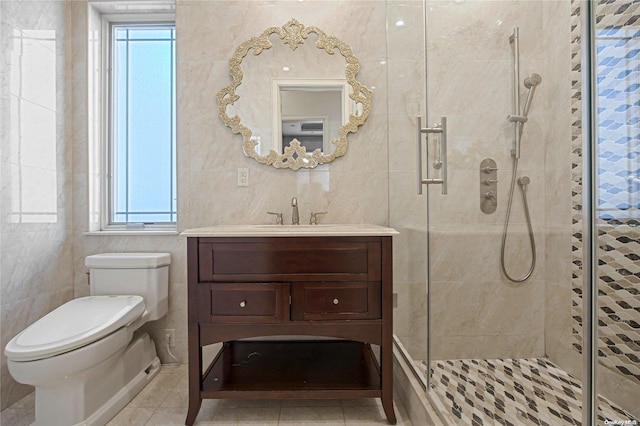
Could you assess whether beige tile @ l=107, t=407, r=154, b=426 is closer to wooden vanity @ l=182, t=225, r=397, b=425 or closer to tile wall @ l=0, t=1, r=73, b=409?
wooden vanity @ l=182, t=225, r=397, b=425

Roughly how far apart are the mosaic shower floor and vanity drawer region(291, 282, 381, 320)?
35cm

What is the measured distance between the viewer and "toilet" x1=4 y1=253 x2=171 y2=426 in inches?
47.9

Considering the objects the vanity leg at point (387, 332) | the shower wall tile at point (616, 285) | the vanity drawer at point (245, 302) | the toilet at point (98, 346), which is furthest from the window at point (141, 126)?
the shower wall tile at point (616, 285)

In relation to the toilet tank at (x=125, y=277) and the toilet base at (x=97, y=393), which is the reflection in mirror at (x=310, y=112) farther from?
the toilet base at (x=97, y=393)

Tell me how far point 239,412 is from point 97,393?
61 centimetres

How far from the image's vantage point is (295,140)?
1.96 metres

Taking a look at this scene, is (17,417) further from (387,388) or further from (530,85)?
(530,85)

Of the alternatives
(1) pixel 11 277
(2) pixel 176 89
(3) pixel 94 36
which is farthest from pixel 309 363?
(3) pixel 94 36

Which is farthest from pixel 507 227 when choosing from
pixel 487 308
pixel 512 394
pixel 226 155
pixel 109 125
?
pixel 109 125

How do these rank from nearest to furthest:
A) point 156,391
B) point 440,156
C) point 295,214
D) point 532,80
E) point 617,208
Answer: point 617,208 → point 532,80 → point 440,156 → point 156,391 → point 295,214

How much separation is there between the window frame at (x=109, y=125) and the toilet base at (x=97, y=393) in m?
0.72

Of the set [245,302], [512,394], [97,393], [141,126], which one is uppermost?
[141,126]

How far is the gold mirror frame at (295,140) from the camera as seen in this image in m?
1.95

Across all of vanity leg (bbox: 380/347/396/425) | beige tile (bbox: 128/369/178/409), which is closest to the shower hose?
vanity leg (bbox: 380/347/396/425)
